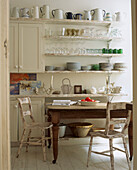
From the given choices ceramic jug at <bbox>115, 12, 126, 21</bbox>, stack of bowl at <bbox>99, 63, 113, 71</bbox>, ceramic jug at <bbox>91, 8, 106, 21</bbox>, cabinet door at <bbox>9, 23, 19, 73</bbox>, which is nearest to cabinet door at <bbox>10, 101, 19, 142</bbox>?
cabinet door at <bbox>9, 23, 19, 73</bbox>

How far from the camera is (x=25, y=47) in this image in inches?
173

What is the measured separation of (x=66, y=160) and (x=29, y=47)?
7.16 ft

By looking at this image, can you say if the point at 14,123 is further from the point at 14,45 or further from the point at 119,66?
the point at 119,66

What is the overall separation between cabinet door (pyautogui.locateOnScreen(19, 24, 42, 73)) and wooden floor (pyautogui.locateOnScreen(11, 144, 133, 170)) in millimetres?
1501

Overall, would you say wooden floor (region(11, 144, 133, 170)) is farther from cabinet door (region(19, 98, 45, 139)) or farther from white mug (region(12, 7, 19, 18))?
white mug (region(12, 7, 19, 18))

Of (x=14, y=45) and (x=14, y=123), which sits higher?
(x=14, y=45)

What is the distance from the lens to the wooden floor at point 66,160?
10.2ft

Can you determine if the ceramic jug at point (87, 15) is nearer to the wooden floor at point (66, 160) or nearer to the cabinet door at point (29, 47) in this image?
the cabinet door at point (29, 47)

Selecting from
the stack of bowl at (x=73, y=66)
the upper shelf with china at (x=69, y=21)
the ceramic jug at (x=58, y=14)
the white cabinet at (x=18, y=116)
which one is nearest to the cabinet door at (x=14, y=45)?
the upper shelf with china at (x=69, y=21)

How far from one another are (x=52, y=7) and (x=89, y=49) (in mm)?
1153

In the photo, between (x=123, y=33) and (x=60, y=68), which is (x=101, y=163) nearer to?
(x=60, y=68)

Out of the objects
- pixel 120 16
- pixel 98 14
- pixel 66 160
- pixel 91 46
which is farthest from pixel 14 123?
pixel 120 16

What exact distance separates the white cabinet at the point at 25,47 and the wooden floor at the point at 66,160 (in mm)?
1499

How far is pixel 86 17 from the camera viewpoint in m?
4.64
